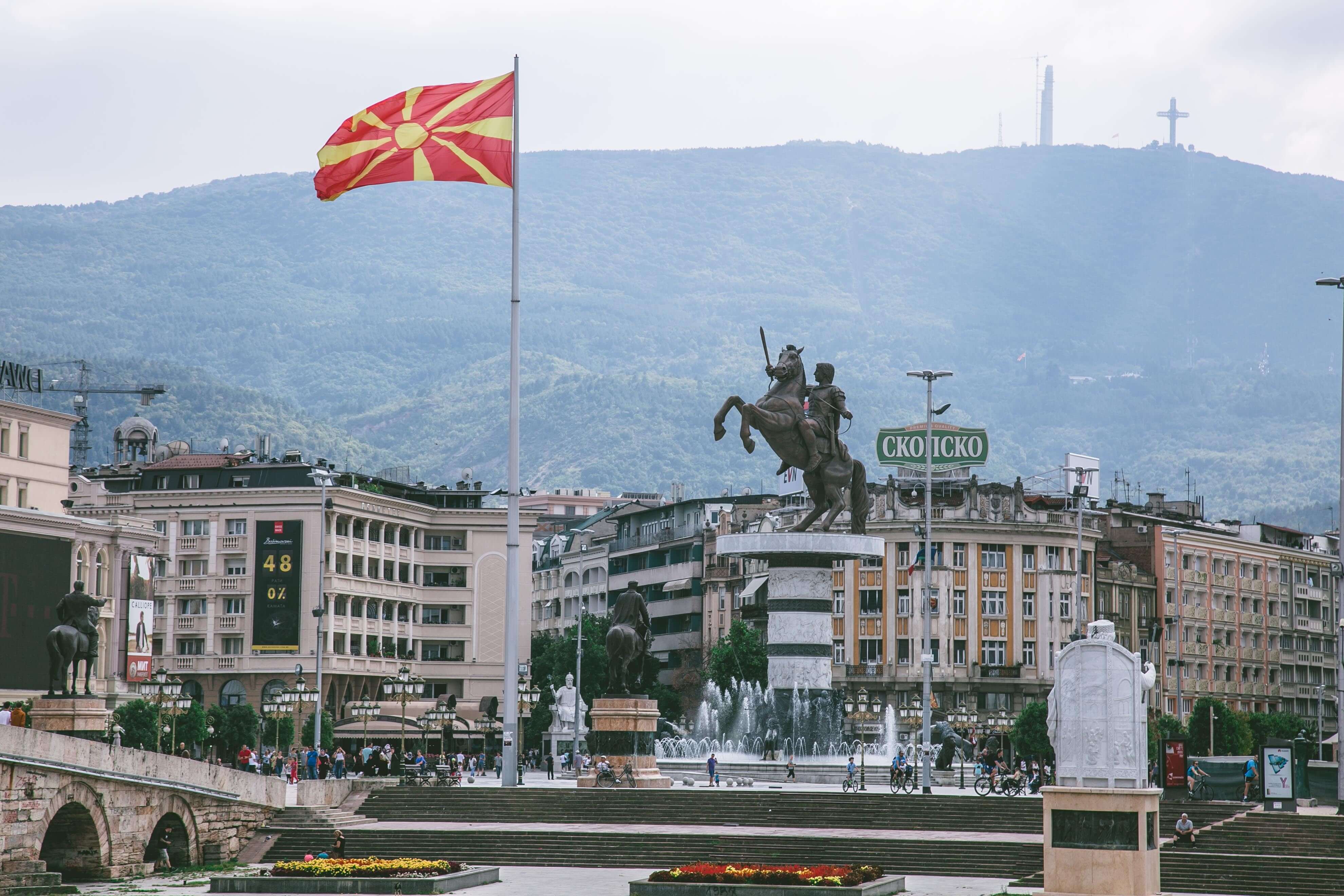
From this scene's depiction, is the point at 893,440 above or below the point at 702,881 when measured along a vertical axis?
above

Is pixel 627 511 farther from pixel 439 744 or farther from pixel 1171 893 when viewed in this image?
pixel 1171 893

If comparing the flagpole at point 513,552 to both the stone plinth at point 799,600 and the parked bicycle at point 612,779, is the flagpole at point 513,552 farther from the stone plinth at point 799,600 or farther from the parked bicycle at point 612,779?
the stone plinth at point 799,600

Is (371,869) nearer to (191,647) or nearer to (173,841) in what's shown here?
(173,841)

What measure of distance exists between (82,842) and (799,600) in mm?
21657

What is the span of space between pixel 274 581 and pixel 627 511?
49579 millimetres

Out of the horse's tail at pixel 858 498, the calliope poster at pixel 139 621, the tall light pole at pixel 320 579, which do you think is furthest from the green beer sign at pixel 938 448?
the horse's tail at pixel 858 498

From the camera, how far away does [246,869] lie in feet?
157

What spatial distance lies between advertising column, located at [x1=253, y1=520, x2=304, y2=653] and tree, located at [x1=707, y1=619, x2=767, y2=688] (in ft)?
76.9

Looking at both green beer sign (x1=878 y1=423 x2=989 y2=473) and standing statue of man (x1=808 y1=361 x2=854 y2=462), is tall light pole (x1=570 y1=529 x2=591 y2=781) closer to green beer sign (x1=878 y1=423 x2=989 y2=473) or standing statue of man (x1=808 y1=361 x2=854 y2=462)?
standing statue of man (x1=808 y1=361 x2=854 y2=462)

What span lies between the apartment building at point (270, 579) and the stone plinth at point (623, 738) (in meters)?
49.0

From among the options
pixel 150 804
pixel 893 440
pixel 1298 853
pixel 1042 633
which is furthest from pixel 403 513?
pixel 1298 853

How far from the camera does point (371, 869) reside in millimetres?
41812

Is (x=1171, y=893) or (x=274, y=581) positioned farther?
(x=274, y=581)

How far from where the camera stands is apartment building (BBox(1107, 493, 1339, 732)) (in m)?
126
